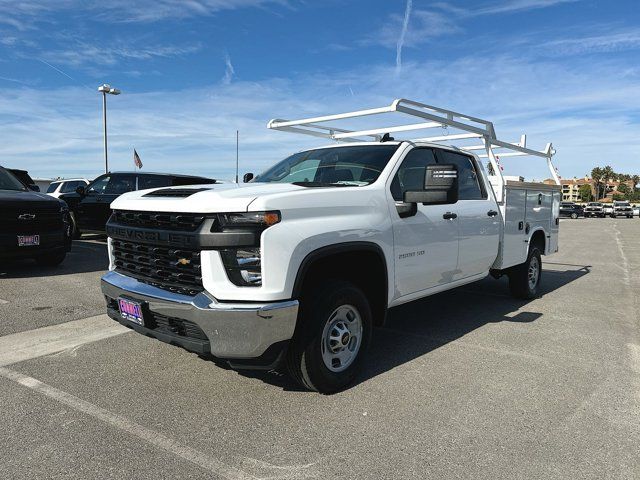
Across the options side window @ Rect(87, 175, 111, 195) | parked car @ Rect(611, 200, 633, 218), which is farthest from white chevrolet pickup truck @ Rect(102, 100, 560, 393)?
parked car @ Rect(611, 200, 633, 218)

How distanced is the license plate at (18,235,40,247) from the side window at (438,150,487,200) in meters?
6.26

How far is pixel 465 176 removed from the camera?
5.60 m

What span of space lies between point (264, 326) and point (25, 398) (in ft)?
6.06

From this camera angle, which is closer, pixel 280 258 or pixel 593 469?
pixel 593 469

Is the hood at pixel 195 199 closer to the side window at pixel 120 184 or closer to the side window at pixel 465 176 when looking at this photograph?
the side window at pixel 465 176

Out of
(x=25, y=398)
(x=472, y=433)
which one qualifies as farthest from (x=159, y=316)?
(x=472, y=433)

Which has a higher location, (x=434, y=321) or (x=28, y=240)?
(x=28, y=240)

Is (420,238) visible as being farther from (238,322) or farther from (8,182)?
(8,182)

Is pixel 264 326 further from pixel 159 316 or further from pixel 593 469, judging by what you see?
pixel 593 469

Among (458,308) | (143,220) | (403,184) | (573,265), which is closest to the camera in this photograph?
(143,220)

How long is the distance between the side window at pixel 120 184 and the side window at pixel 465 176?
28.7 feet

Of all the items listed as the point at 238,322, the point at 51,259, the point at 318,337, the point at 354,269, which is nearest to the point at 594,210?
the point at 51,259

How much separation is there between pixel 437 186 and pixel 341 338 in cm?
143

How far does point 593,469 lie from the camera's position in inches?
110
